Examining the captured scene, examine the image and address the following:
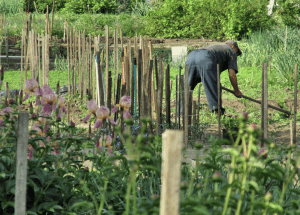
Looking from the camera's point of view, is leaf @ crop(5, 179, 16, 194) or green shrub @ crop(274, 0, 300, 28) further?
green shrub @ crop(274, 0, 300, 28)

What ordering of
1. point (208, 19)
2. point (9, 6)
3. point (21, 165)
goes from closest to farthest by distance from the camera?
point (21, 165) → point (208, 19) → point (9, 6)

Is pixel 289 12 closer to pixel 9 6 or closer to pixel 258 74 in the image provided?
pixel 258 74

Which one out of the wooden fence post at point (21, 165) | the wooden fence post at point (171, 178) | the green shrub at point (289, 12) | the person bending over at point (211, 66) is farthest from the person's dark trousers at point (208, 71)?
the green shrub at point (289, 12)

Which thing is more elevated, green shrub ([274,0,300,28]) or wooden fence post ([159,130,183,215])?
green shrub ([274,0,300,28])

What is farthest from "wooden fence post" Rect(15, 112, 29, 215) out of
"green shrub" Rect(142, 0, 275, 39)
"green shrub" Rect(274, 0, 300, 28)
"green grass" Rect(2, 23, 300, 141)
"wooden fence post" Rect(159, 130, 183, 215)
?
"green shrub" Rect(274, 0, 300, 28)

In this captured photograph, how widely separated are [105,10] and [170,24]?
253 inches

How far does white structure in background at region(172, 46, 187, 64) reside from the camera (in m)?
9.09

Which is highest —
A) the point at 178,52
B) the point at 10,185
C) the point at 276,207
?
the point at 178,52

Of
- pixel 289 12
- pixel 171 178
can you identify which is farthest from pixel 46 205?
pixel 289 12

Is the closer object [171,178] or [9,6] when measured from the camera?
[171,178]

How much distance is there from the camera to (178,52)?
917 centimetres

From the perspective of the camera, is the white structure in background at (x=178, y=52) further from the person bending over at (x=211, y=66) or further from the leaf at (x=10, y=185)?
the leaf at (x=10, y=185)

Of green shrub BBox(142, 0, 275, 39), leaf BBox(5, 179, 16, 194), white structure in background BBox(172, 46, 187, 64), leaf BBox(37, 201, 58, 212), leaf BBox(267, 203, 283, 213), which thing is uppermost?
green shrub BBox(142, 0, 275, 39)

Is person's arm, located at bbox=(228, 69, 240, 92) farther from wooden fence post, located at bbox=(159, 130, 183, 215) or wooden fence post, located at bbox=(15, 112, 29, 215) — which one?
wooden fence post, located at bbox=(159, 130, 183, 215)
